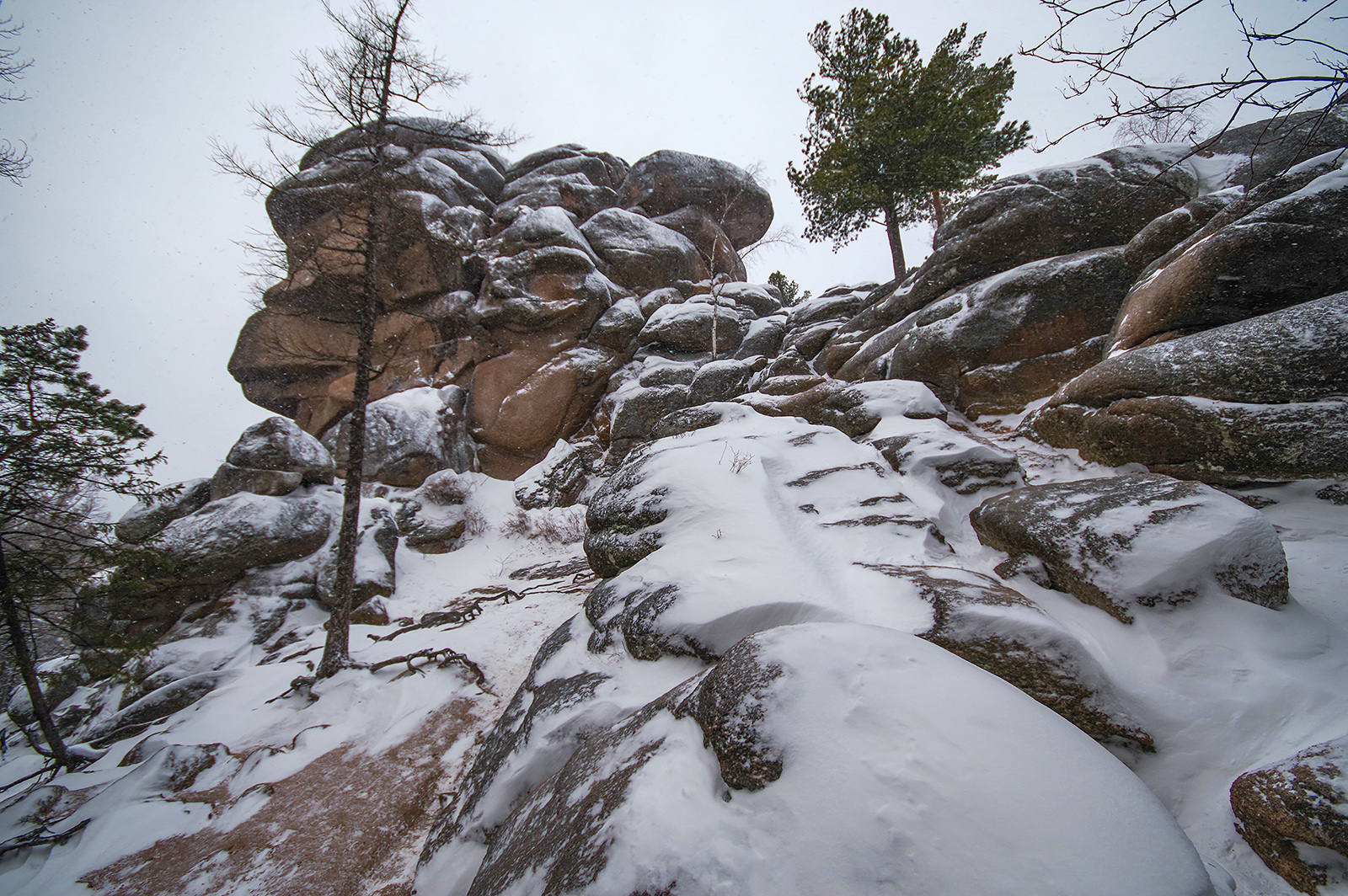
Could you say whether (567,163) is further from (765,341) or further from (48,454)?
(48,454)

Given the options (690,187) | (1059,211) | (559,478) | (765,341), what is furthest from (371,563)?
(690,187)

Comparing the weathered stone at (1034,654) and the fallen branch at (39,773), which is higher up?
the fallen branch at (39,773)

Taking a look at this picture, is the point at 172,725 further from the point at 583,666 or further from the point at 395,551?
the point at 583,666

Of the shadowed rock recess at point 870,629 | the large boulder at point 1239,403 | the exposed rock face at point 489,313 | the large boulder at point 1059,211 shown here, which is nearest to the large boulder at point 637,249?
the exposed rock face at point 489,313

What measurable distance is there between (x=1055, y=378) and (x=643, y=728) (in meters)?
8.76

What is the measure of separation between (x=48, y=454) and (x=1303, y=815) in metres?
11.0

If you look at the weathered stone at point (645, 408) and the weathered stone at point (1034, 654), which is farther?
the weathered stone at point (645, 408)

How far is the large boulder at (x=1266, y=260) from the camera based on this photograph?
178 inches

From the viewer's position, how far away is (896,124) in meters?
12.7

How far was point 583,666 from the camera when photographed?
378cm

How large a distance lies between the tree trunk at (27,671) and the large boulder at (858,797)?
7482mm

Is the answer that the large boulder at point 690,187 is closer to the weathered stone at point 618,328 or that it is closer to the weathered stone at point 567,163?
the weathered stone at point 567,163

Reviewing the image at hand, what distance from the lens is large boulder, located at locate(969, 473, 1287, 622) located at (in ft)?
8.78

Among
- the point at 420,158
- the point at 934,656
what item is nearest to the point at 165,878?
the point at 934,656
